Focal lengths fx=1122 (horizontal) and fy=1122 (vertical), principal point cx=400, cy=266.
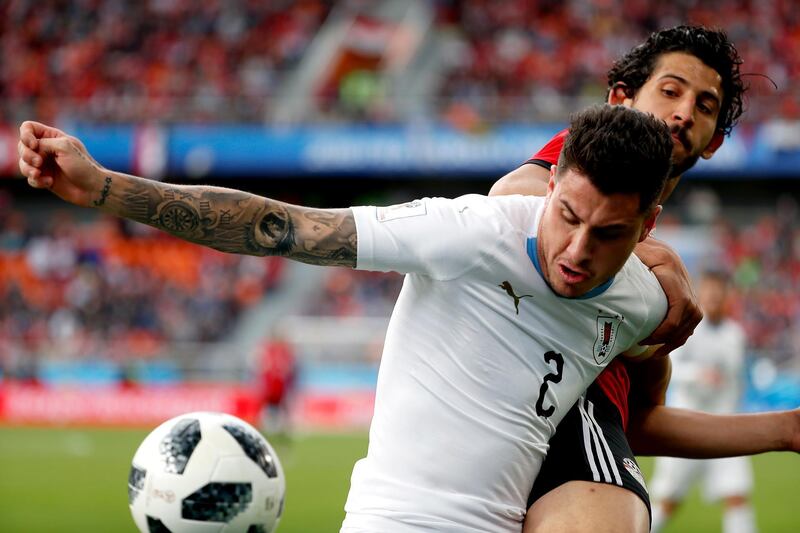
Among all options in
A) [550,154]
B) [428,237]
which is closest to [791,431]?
[550,154]

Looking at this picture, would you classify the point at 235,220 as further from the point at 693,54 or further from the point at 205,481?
the point at 693,54

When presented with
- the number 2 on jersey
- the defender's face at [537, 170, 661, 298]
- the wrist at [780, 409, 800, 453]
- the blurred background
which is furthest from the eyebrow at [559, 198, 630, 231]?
the blurred background

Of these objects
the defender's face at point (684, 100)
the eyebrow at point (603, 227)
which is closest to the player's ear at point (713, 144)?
the defender's face at point (684, 100)

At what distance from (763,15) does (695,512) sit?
726 inches

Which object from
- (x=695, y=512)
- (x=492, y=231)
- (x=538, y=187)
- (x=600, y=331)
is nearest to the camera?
(x=492, y=231)

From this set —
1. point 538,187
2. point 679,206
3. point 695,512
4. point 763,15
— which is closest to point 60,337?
point 679,206

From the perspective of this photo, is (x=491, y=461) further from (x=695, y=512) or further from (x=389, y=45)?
(x=389, y=45)

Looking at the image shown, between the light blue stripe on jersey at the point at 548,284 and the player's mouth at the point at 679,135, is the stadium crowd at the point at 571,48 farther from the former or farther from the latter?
the light blue stripe on jersey at the point at 548,284

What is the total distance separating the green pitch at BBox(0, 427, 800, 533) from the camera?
10180 mm

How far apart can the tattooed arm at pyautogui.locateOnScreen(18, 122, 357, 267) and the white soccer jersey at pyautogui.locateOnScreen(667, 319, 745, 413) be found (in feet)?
23.1

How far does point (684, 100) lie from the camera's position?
3.87 meters

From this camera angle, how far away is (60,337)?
23859 mm

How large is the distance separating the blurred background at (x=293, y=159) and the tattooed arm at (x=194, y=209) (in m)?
16.0

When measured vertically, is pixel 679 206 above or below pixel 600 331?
above
